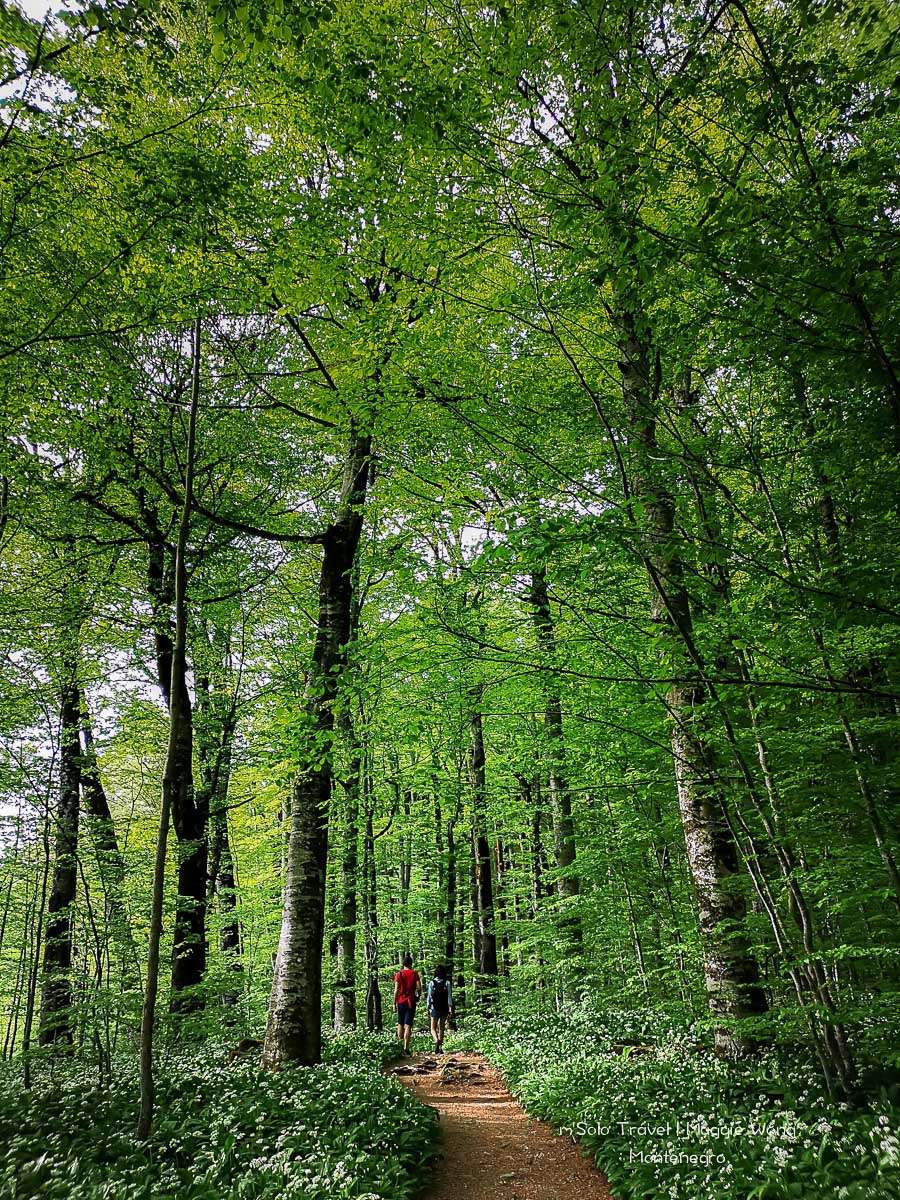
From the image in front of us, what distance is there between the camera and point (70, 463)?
35.5 feet

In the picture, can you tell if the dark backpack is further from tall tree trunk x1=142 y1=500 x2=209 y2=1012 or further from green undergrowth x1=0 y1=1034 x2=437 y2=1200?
green undergrowth x1=0 y1=1034 x2=437 y2=1200

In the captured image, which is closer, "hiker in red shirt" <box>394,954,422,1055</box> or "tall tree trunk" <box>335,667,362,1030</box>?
"hiker in red shirt" <box>394,954,422,1055</box>

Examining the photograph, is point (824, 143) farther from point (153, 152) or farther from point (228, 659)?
point (228, 659)

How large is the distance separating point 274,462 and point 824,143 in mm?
10800

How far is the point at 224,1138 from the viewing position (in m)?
4.98

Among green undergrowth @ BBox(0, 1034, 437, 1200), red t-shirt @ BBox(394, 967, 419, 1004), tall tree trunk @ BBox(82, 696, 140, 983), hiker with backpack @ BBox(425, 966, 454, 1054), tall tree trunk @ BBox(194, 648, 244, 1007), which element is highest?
tall tree trunk @ BBox(194, 648, 244, 1007)

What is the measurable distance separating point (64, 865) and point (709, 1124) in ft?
32.9

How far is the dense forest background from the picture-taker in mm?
3121

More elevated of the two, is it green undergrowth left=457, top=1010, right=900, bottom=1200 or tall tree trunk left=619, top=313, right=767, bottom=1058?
tall tree trunk left=619, top=313, right=767, bottom=1058

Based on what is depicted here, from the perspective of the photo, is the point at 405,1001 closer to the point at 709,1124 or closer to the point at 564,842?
the point at 564,842

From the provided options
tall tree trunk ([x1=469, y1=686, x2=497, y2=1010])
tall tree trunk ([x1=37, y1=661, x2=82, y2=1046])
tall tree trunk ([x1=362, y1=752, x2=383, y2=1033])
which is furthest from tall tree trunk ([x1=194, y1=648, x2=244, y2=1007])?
tall tree trunk ([x1=469, y1=686, x2=497, y2=1010])

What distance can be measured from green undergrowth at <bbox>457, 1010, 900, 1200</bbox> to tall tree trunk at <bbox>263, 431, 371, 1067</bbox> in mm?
3021

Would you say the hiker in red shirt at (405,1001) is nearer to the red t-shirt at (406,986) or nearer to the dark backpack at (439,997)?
the red t-shirt at (406,986)

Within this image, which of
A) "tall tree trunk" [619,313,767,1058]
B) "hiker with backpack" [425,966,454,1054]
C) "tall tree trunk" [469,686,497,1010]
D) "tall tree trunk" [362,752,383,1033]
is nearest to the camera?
"tall tree trunk" [619,313,767,1058]
